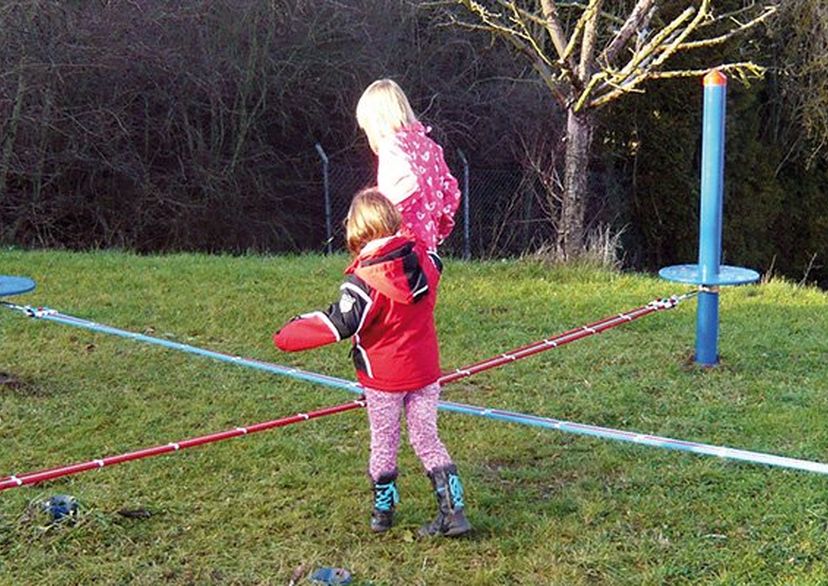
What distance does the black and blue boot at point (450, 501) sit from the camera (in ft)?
11.5

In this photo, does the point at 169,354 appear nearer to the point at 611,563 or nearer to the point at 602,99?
the point at 611,563

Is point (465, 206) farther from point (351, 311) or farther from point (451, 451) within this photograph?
Result: point (351, 311)

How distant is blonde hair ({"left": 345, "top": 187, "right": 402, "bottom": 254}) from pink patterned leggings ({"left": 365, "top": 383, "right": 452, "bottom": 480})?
1.88 ft

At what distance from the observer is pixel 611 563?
336 cm

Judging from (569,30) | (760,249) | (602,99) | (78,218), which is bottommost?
(760,249)

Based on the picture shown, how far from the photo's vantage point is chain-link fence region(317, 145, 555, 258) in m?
14.5

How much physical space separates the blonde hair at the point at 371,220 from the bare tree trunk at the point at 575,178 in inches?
302

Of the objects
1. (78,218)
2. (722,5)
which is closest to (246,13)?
(78,218)

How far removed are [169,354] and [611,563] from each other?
3708mm

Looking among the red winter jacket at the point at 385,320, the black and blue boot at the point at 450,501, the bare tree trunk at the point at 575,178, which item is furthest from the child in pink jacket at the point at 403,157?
the bare tree trunk at the point at 575,178

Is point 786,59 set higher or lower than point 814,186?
higher

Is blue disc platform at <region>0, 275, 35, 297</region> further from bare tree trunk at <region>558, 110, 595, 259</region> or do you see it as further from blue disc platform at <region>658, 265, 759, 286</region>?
bare tree trunk at <region>558, 110, 595, 259</region>

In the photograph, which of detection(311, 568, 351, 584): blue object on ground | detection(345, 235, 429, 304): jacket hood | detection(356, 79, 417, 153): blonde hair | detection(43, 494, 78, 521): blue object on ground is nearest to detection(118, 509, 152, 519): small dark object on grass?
detection(43, 494, 78, 521): blue object on ground

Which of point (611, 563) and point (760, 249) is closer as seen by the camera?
point (611, 563)
